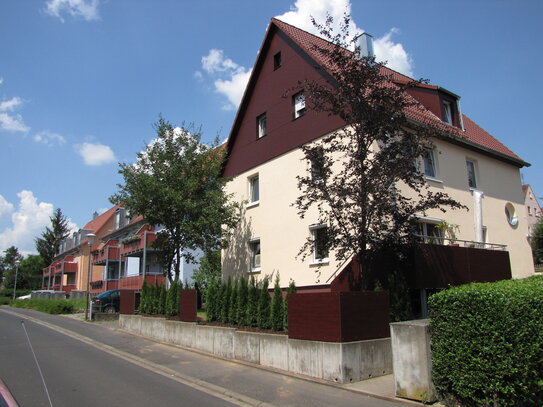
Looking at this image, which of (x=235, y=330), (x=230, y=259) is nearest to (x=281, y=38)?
(x=230, y=259)

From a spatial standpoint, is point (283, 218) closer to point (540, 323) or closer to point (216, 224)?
point (216, 224)

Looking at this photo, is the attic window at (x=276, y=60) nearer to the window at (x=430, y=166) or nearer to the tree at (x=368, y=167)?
the window at (x=430, y=166)

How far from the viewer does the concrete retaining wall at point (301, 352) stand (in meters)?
8.73

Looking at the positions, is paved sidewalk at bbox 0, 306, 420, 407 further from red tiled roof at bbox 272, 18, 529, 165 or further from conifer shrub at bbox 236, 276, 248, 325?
red tiled roof at bbox 272, 18, 529, 165

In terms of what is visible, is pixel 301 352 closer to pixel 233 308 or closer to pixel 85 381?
pixel 233 308

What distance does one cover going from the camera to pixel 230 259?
20312 mm

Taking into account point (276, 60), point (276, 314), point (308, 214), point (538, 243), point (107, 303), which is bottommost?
point (107, 303)

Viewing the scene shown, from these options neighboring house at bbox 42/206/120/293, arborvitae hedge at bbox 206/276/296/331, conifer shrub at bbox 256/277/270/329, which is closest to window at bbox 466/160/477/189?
arborvitae hedge at bbox 206/276/296/331

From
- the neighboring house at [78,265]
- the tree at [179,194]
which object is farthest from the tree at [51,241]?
the tree at [179,194]

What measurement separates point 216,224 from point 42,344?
24.2 feet

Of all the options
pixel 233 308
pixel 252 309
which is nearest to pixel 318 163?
pixel 252 309

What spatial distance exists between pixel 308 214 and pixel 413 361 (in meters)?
8.87

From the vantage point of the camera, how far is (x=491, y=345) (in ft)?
19.6

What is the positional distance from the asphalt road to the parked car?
11188mm
